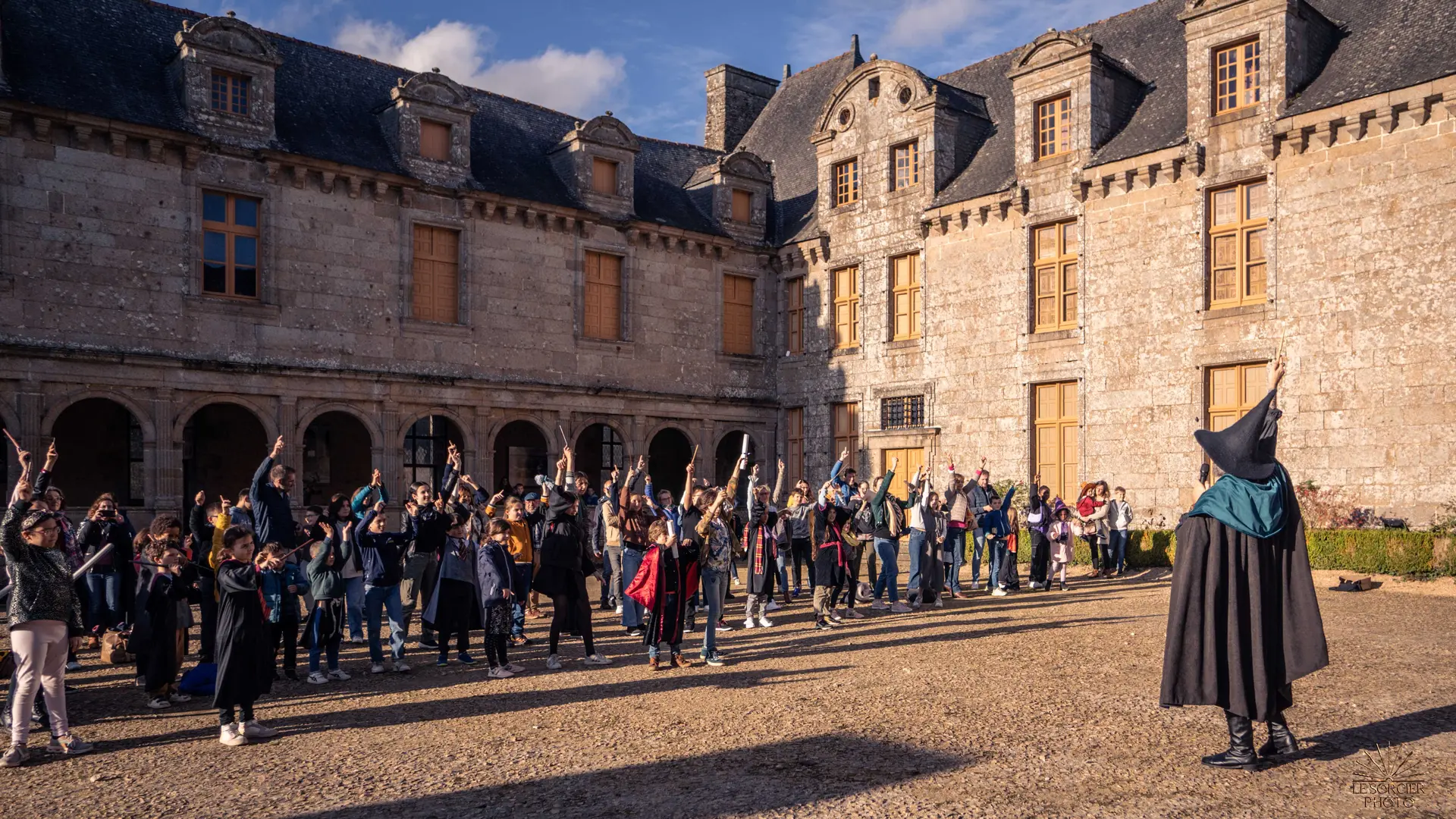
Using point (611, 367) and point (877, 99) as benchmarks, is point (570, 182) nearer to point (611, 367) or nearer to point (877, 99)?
point (611, 367)

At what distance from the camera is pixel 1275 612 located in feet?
20.7

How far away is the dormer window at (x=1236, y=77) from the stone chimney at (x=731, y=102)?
1400cm

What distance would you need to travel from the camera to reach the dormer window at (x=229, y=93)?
63.2ft

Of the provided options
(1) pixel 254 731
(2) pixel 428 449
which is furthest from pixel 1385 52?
(2) pixel 428 449

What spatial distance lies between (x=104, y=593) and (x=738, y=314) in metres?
16.9

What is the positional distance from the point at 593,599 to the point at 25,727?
32.1ft

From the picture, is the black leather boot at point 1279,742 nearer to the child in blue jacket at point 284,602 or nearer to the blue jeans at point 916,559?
the child in blue jacket at point 284,602

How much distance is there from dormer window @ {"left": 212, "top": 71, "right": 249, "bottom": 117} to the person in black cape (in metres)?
18.1

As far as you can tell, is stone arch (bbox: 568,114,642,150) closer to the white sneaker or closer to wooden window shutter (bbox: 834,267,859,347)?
wooden window shutter (bbox: 834,267,859,347)

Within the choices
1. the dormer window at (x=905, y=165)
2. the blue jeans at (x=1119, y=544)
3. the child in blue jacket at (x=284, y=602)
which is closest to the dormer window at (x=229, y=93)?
the child in blue jacket at (x=284, y=602)

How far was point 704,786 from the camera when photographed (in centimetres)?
609

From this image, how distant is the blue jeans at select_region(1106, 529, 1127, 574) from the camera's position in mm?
18094

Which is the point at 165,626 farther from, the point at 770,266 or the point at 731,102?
the point at 731,102

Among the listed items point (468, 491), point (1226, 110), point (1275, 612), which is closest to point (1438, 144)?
point (1226, 110)
